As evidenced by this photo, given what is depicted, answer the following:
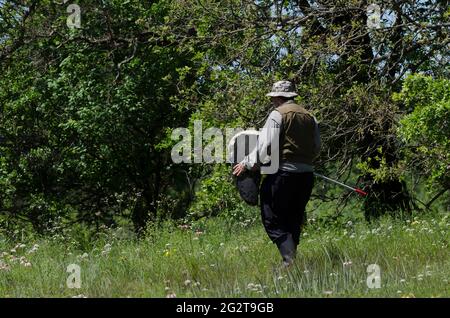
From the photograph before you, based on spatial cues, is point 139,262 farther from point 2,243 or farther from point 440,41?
point 440,41

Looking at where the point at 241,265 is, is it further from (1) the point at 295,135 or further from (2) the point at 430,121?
(2) the point at 430,121

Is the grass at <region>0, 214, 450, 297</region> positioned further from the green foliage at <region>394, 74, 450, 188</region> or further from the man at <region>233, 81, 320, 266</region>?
the green foliage at <region>394, 74, 450, 188</region>

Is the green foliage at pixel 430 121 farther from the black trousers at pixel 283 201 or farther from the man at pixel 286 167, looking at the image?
the black trousers at pixel 283 201

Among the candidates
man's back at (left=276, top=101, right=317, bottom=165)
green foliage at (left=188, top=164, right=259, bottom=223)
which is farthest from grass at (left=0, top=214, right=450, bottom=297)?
green foliage at (left=188, top=164, right=259, bottom=223)

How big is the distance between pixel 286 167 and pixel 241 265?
901 mm

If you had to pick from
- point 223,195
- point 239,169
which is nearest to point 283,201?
point 239,169

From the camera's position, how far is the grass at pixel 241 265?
6125 millimetres

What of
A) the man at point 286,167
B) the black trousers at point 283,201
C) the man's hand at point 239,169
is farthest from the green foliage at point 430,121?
the man's hand at point 239,169

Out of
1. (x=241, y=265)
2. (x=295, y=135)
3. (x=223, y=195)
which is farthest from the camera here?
(x=223, y=195)

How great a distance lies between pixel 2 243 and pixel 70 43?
210 inches

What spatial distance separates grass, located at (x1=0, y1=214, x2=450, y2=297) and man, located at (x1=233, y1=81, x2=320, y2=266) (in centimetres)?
29

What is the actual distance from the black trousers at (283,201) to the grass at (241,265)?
0.27m

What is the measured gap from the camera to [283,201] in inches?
278
